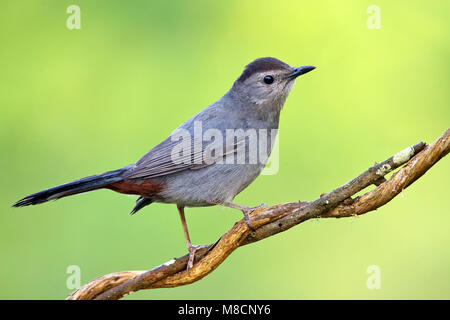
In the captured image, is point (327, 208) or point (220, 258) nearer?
point (327, 208)

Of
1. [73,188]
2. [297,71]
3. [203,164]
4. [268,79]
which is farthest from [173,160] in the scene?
[297,71]

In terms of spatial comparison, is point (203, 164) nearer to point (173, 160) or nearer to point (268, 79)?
point (173, 160)

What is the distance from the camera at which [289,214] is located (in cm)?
244

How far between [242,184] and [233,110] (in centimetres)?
68

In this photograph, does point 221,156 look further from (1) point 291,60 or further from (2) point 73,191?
(1) point 291,60

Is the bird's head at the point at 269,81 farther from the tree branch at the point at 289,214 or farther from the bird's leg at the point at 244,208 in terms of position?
the tree branch at the point at 289,214

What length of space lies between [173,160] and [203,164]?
20cm

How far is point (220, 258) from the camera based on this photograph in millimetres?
2639

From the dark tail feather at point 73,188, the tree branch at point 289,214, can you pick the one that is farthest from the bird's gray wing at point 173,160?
the tree branch at point 289,214

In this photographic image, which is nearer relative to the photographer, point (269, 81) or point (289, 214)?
point (289, 214)

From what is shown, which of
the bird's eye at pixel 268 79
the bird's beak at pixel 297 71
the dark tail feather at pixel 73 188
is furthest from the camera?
the bird's eye at pixel 268 79

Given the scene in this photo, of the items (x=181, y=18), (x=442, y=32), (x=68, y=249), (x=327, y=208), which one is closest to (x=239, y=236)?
(x=327, y=208)

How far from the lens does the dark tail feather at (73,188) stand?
10.2ft

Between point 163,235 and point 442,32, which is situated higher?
point 442,32
